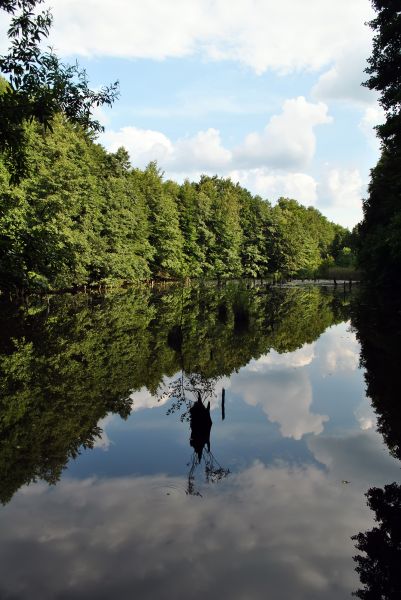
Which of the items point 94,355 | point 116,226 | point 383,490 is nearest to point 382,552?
point 383,490

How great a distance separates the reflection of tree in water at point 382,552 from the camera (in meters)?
8.20

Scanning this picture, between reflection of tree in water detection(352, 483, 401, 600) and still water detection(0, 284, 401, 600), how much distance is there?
0.50 ft

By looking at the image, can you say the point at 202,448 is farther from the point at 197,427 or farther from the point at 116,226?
the point at 116,226

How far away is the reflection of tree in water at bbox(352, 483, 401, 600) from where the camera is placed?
26.9 feet

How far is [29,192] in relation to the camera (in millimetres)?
49281

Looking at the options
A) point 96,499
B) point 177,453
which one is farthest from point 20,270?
point 177,453

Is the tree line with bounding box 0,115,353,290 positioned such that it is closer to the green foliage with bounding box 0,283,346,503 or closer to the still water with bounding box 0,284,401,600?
the green foliage with bounding box 0,283,346,503

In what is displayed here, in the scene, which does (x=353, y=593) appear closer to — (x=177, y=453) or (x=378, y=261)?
(x=177, y=453)

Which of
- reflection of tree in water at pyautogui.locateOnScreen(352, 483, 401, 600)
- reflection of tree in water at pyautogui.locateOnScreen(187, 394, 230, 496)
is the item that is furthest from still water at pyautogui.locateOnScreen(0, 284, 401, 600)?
reflection of tree in water at pyautogui.locateOnScreen(352, 483, 401, 600)

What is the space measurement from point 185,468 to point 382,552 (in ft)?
19.0

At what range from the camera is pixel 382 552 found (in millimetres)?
9266

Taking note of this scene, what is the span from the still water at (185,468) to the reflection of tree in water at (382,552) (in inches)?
6.0

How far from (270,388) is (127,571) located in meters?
14.4

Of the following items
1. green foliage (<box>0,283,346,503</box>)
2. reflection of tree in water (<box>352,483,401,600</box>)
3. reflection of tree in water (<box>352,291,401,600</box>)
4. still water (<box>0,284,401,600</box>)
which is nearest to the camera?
reflection of tree in water (<box>352,483,401,600</box>)
